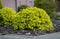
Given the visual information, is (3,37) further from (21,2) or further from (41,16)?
(21,2)

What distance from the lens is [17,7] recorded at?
14.2m

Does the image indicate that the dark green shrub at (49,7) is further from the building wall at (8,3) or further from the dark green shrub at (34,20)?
the dark green shrub at (34,20)

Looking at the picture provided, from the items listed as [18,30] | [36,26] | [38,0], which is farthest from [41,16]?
[38,0]

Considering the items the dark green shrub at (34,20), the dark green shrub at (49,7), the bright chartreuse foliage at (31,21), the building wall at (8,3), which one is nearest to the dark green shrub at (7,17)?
the bright chartreuse foliage at (31,21)

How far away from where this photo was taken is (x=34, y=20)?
9312 mm

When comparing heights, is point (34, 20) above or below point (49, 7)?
above

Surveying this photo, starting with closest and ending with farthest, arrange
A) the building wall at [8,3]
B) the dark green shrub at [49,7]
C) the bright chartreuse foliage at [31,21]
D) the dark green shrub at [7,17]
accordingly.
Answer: the bright chartreuse foliage at [31,21] → the dark green shrub at [7,17] → the dark green shrub at [49,7] → the building wall at [8,3]

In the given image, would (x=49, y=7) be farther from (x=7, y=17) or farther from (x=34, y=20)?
(x=34, y=20)

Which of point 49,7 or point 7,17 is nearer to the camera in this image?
point 7,17

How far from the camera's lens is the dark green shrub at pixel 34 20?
9266 millimetres

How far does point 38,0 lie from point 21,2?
1299 mm

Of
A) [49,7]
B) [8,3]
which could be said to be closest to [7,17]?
[49,7]

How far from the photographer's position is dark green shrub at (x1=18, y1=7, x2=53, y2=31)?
9266mm

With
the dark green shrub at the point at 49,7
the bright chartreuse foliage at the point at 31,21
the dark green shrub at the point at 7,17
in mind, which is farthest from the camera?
the dark green shrub at the point at 49,7
